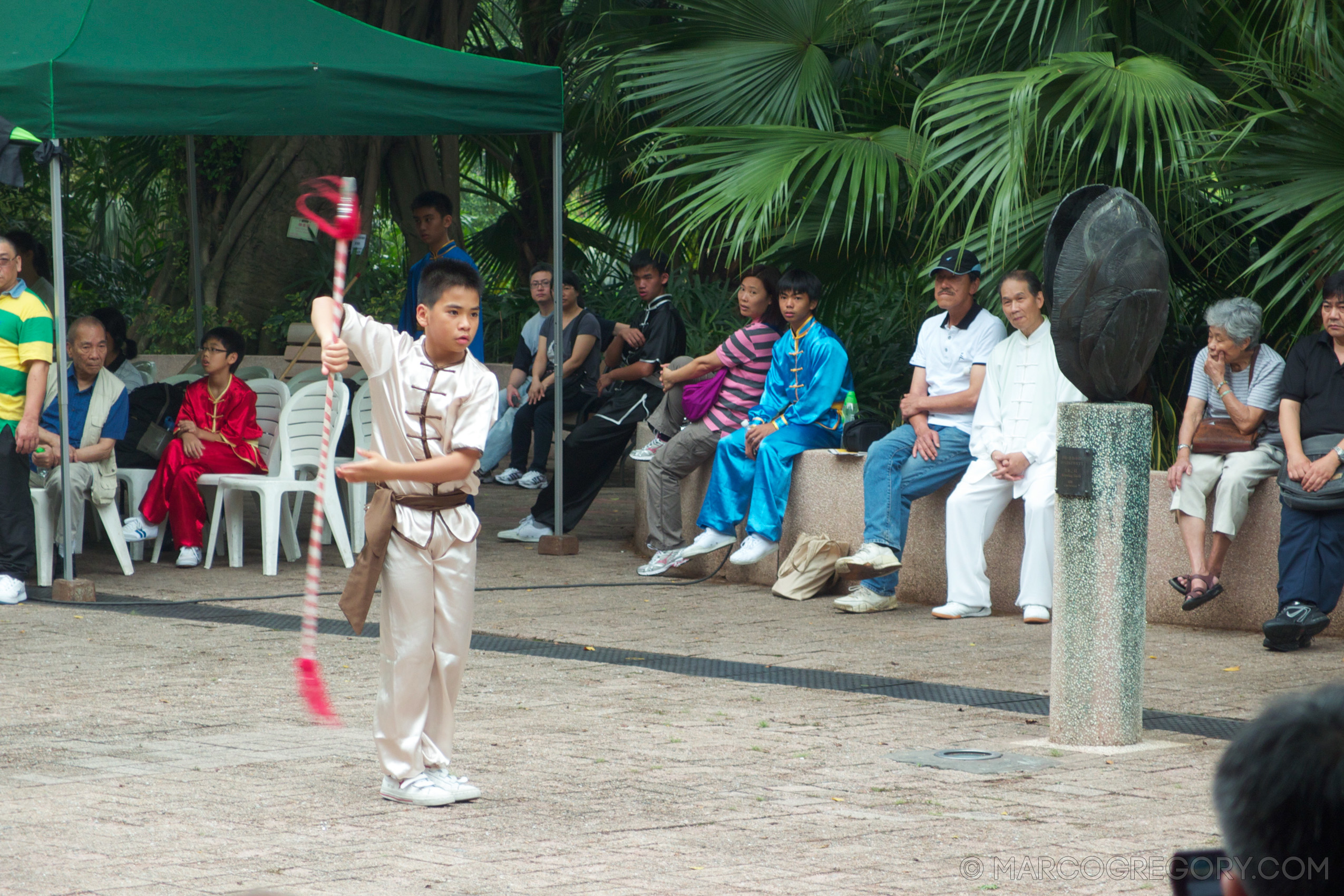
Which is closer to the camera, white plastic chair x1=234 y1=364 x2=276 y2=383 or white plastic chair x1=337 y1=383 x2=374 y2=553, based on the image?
white plastic chair x1=337 y1=383 x2=374 y2=553

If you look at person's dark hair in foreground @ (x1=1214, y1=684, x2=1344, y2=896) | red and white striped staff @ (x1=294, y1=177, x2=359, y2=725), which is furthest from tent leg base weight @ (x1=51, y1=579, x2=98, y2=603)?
person's dark hair in foreground @ (x1=1214, y1=684, x2=1344, y2=896)

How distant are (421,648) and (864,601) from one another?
4.16 m

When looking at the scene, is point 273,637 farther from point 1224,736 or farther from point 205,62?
point 1224,736

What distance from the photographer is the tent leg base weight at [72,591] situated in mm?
8586

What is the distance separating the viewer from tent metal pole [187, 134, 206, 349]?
13.4 m

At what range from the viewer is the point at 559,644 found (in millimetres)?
7582

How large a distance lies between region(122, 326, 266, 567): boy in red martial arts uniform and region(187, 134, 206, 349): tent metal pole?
361 cm

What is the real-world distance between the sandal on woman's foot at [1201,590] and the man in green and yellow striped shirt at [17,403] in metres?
5.72

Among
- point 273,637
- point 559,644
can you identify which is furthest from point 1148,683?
point 273,637

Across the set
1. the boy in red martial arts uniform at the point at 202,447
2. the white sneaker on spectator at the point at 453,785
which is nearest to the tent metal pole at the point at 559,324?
the boy in red martial arts uniform at the point at 202,447

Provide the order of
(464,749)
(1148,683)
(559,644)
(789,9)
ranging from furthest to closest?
1. (789,9)
2. (559,644)
3. (1148,683)
4. (464,749)

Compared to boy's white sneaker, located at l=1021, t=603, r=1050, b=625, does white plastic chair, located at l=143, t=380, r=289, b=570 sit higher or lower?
A: higher

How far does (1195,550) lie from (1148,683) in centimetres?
125

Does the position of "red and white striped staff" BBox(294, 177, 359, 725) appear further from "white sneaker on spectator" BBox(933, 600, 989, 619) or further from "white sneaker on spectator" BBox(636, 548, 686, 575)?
"white sneaker on spectator" BBox(636, 548, 686, 575)
